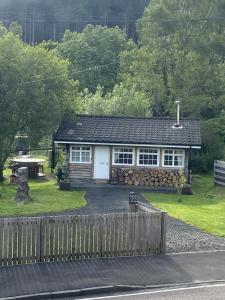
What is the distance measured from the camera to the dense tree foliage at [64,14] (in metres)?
130

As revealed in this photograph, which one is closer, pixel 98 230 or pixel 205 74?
pixel 98 230

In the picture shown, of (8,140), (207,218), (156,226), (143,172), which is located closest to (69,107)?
(8,140)

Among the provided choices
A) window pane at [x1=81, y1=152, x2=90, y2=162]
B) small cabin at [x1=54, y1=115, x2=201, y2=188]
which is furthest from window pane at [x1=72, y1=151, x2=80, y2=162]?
window pane at [x1=81, y1=152, x2=90, y2=162]

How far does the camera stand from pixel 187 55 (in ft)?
148

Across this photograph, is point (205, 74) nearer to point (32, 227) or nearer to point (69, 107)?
point (69, 107)

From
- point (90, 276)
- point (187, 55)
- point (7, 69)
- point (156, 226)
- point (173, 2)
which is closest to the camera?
point (90, 276)

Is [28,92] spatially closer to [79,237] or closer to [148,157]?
[148,157]

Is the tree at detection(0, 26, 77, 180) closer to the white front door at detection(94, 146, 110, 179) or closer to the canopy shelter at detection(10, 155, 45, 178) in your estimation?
the canopy shelter at detection(10, 155, 45, 178)

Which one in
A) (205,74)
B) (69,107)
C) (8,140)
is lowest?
(8,140)

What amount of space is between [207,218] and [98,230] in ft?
25.6

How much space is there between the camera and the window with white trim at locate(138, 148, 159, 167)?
1216 inches

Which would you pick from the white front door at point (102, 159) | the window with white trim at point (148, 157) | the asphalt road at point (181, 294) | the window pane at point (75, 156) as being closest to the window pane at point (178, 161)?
the window with white trim at point (148, 157)

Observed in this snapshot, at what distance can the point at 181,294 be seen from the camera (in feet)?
40.0

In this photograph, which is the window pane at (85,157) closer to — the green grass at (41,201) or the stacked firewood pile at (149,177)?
the stacked firewood pile at (149,177)
